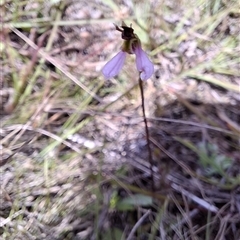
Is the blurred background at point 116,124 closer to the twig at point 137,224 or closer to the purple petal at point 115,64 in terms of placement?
the twig at point 137,224

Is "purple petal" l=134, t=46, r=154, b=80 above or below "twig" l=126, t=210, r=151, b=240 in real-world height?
above

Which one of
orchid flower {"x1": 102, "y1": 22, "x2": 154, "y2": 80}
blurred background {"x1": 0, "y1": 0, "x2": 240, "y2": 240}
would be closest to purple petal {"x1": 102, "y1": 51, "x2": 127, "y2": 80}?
orchid flower {"x1": 102, "y1": 22, "x2": 154, "y2": 80}

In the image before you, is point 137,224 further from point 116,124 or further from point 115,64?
point 115,64

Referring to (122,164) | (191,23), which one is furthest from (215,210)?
(191,23)

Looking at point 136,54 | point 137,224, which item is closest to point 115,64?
point 136,54

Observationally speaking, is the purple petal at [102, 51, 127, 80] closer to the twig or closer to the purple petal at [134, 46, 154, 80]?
the purple petal at [134, 46, 154, 80]

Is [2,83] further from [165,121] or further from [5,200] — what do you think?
[165,121]

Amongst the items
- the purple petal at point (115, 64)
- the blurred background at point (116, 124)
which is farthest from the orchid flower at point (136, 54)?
the blurred background at point (116, 124)

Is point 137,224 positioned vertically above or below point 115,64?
below
